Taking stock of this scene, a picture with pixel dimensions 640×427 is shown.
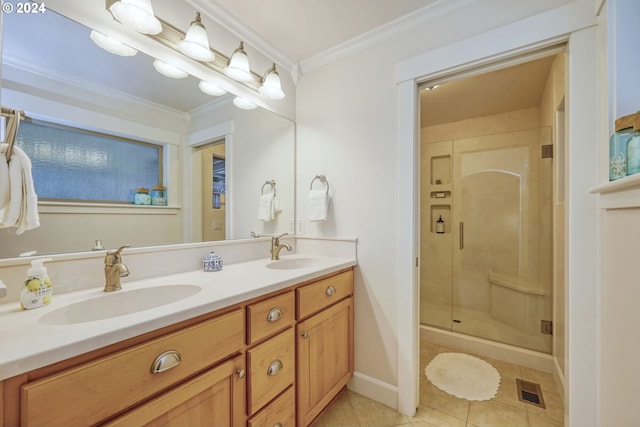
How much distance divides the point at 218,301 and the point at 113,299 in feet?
1.48

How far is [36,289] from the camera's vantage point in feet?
2.72

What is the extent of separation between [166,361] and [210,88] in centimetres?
138

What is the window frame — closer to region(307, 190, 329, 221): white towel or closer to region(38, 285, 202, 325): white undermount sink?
region(38, 285, 202, 325): white undermount sink

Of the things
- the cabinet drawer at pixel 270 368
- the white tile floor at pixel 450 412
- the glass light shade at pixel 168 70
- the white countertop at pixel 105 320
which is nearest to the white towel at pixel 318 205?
the white countertop at pixel 105 320

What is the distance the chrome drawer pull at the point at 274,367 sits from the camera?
109cm

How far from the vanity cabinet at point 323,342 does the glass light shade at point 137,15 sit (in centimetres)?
136

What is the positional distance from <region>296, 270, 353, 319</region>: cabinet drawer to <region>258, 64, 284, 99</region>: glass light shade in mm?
1255

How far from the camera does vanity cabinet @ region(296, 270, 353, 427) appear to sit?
4.17 feet

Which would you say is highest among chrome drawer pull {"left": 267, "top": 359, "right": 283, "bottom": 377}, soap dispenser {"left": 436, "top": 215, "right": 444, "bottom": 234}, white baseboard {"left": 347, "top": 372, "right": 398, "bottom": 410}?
soap dispenser {"left": 436, "top": 215, "right": 444, "bottom": 234}

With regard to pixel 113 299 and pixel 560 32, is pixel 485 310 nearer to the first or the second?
pixel 560 32

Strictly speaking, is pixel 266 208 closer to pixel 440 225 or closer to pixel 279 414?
pixel 279 414

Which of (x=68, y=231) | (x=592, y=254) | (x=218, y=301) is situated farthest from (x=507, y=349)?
(x=68, y=231)

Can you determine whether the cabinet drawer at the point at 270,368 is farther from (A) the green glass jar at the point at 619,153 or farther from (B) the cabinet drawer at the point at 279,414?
(A) the green glass jar at the point at 619,153

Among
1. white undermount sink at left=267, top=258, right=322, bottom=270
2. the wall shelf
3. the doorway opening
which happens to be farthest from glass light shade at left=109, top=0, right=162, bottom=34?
the doorway opening
